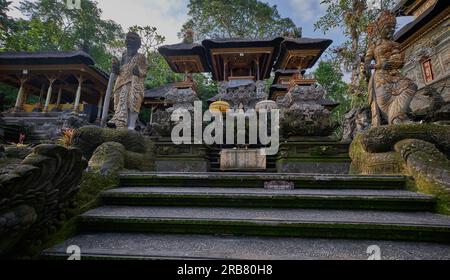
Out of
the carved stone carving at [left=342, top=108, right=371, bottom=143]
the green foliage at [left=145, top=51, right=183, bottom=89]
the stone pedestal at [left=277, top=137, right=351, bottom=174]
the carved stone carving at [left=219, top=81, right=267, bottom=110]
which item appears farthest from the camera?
the green foliage at [left=145, top=51, right=183, bottom=89]

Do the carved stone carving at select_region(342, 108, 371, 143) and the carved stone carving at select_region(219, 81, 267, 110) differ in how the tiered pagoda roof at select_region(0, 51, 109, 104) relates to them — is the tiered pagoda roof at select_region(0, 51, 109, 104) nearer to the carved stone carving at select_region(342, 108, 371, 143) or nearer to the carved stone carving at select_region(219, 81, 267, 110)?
the carved stone carving at select_region(219, 81, 267, 110)

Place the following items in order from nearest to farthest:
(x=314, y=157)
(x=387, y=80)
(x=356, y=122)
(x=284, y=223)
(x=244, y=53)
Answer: (x=284, y=223), (x=387, y=80), (x=314, y=157), (x=356, y=122), (x=244, y=53)

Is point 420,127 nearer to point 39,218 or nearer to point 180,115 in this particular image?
point 39,218

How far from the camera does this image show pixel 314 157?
4.72 meters

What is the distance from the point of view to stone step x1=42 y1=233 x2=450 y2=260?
1521mm

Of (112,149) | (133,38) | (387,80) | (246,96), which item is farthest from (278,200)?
(246,96)

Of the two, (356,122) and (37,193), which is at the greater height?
(356,122)

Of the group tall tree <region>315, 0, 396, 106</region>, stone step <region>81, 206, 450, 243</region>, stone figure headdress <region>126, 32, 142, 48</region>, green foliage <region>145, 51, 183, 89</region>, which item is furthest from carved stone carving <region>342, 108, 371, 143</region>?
green foliage <region>145, 51, 183, 89</region>

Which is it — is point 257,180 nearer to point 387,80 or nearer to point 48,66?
point 387,80

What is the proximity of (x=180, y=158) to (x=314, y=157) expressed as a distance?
292cm

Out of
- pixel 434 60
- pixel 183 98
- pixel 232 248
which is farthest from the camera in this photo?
pixel 434 60

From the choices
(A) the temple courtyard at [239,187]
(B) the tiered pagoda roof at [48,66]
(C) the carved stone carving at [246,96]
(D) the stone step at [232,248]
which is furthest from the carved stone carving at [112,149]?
(B) the tiered pagoda roof at [48,66]

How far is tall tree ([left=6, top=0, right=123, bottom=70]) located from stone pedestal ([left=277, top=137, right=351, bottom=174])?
2161 centimetres

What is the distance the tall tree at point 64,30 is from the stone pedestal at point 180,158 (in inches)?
781
